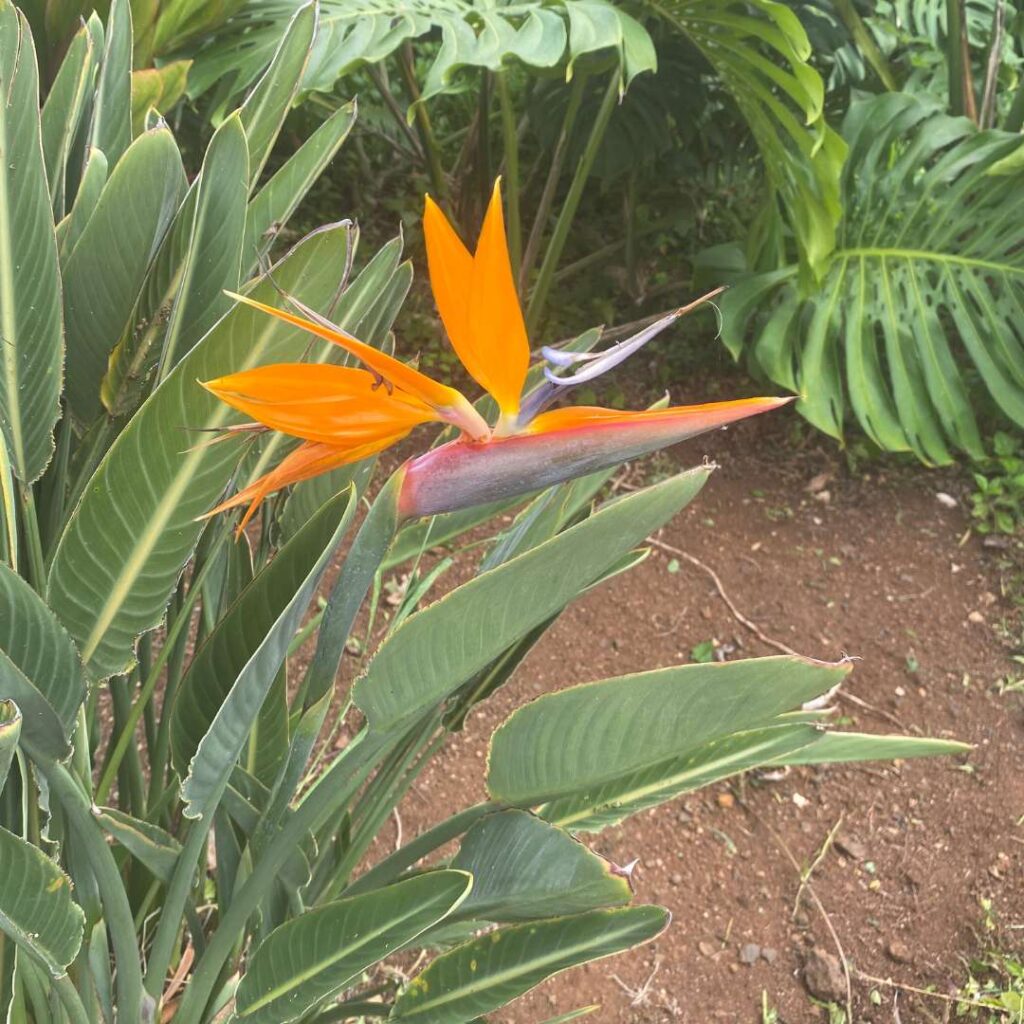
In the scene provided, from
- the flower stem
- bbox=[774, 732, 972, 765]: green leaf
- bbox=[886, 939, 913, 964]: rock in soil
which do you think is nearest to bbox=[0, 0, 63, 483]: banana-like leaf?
bbox=[774, 732, 972, 765]: green leaf

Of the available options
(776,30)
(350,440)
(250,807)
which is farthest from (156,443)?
(776,30)

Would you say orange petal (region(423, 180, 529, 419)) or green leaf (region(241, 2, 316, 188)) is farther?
green leaf (region(241, 2, 316, 188))

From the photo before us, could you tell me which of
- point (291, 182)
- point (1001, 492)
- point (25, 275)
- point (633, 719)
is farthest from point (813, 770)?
point (25, 275)

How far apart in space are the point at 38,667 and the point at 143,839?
0.13 meters

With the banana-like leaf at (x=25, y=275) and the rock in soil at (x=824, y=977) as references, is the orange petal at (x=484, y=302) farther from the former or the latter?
the rock in soil at (x=824, y=977)

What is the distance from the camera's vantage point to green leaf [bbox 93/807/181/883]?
447 mm

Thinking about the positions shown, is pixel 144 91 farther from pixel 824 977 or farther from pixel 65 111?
pixel 824 977

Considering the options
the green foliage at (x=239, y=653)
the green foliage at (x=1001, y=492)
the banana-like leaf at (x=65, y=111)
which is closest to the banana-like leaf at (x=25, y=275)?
the green foliage at (x=239, y=653)

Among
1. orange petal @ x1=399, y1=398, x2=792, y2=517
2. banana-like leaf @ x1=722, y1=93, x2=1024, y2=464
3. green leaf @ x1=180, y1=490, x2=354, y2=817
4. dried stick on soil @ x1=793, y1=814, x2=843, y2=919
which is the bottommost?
dried stick on soil @ x1=793, y1=814, x2=843, y2=919

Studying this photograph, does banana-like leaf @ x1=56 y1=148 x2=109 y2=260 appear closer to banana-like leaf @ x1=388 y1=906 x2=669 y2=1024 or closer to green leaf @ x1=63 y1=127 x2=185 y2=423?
green leaf @ x1=63 y1=127 x2=185 y2=423

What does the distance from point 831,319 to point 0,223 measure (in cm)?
138

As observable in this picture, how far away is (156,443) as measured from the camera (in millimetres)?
407

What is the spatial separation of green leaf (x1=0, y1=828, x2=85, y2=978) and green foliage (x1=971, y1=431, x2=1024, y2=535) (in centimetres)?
156

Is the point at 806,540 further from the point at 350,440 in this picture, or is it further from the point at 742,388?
the point at 350,440
